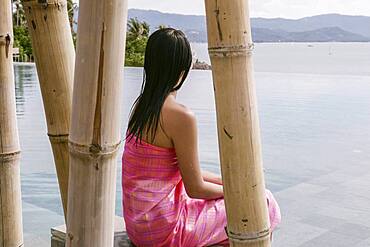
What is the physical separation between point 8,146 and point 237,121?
55 centimetres

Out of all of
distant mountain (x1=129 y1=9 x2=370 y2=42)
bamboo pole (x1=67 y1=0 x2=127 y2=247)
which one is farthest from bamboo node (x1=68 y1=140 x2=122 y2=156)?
distant mountain (x1=129 y1=9 x2=370 y2=42)

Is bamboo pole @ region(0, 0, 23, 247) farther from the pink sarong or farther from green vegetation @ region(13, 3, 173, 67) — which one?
green vegetation @ region(13, 3, 173, 67)

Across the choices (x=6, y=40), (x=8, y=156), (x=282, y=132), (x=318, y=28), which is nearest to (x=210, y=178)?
(x=8, y=156)

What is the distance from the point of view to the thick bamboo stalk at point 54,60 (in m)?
0.97

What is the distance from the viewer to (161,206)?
4.71 ft

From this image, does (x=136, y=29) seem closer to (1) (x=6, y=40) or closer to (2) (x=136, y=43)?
(2) (x=136, y=43)

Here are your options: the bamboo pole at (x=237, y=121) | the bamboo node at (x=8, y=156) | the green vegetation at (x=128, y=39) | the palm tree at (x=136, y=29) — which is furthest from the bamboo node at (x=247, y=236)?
the palm tree at (x=136, y=29)

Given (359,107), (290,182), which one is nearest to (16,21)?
(359,107)

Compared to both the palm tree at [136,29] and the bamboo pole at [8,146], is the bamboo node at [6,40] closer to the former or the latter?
the bamboo pole at [8,146]

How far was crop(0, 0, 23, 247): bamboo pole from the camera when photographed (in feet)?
3.80

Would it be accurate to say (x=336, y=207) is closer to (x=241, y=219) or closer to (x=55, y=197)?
(x=55, y=197)

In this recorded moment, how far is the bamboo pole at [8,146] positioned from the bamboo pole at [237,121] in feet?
1.51

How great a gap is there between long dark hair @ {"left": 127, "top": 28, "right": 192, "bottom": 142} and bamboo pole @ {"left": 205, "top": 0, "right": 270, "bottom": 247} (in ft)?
1.40

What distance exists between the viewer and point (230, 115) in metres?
0.94
